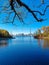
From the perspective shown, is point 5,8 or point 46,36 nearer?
point 5,8

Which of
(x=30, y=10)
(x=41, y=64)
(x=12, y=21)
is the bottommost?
(x=41, y=64)

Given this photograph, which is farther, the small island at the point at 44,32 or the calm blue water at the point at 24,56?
the small island at the point at 44,32

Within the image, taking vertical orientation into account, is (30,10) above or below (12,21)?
above

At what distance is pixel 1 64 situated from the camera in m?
A: 9.41

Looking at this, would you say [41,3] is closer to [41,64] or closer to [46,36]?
[41,64]

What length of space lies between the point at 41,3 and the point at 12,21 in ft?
1.28

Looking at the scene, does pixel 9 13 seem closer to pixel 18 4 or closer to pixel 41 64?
pixel 18 4

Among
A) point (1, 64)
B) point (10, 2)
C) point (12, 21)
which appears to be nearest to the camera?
point (10, 2)

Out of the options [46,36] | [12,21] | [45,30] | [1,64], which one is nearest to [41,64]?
[1,64]

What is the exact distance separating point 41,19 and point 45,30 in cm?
4783

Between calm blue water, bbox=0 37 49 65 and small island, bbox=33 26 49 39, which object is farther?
small island, bbox=33 26 49 39

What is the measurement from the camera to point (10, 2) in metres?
1.56

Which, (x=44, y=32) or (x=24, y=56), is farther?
(x=44, y=32)

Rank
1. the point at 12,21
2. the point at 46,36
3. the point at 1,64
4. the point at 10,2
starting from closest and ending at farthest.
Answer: the point at 10,2, the point at 12,21, the point at 1,64, the point at 46,36
